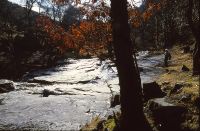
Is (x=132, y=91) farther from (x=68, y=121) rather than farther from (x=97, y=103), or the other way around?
(x=97, y=103)

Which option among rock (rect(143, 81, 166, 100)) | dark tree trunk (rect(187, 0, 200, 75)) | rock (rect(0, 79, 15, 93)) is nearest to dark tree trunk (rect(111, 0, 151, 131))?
rock (rect(143, 81, 166, 100))

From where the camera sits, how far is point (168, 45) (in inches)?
2411

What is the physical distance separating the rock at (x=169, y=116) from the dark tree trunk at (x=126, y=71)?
2.01 ft

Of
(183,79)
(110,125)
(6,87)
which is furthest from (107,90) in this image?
(110,125)

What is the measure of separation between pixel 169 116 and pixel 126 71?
6.37 feet

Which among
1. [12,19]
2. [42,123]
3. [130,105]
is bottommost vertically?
[42,123]

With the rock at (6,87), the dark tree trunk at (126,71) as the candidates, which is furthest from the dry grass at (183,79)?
the rock at (6,87)

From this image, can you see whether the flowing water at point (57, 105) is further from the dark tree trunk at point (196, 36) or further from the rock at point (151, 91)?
the dark tree trunk at point (196, 36)

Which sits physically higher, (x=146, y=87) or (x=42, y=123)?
(x=146, y=87)

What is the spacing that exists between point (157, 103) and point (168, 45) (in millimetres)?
52612

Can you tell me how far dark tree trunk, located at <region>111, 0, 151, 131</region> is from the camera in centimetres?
908

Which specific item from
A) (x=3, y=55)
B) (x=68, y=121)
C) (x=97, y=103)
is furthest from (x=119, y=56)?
(x=3, y=55)

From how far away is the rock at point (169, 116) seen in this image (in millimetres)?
9188

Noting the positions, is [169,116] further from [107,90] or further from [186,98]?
[107,90]
